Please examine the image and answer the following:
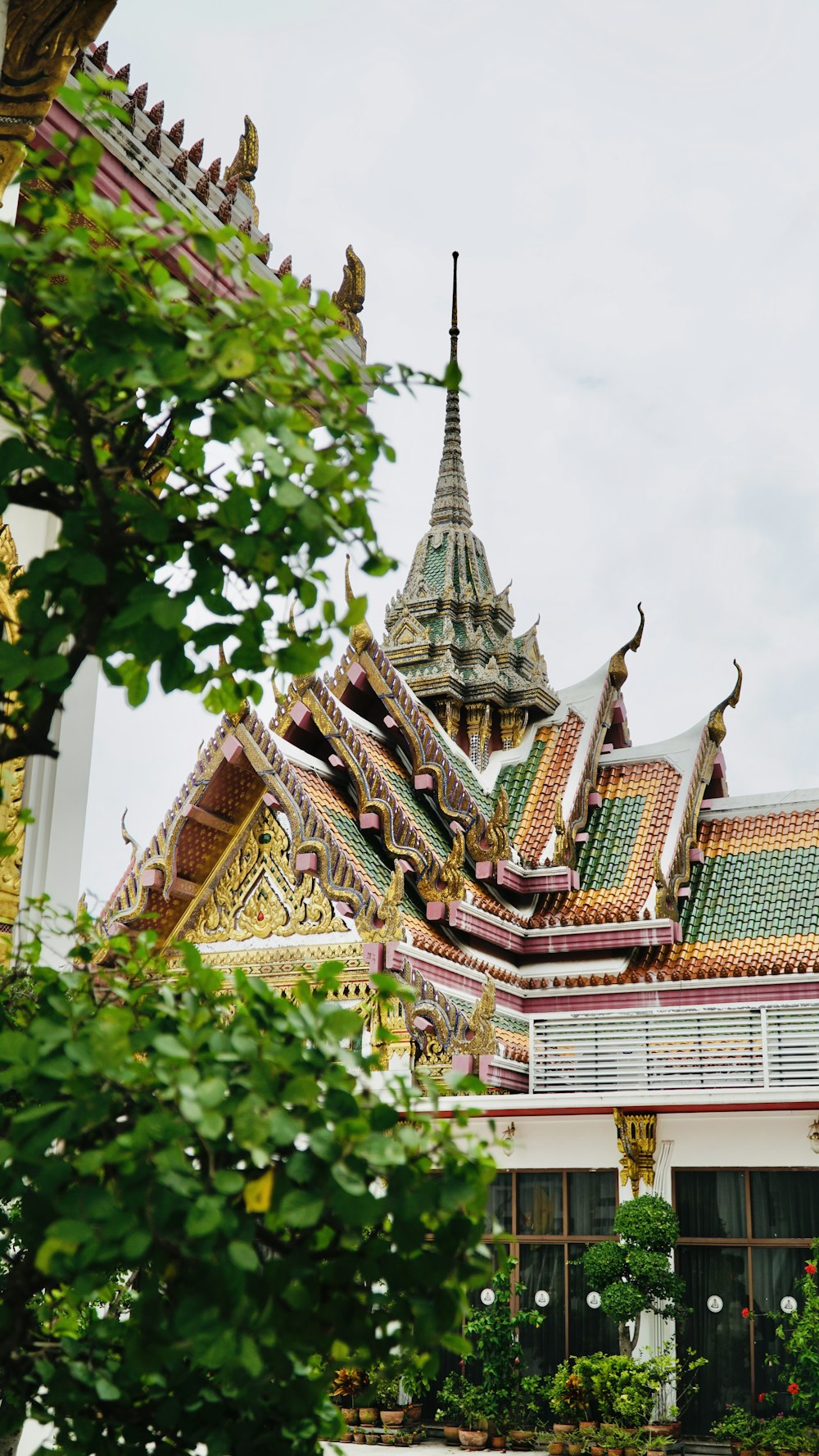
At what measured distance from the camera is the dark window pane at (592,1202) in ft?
31.3

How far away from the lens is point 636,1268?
8.52 meters

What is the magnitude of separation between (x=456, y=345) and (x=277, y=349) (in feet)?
53.9

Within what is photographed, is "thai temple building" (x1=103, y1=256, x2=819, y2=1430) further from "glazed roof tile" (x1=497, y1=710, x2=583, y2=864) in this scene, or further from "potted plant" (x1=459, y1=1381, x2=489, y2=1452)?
"potted plant" (x1=459, y1=1381, x2=489, y2=1452)

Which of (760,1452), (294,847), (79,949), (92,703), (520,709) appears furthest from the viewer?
(520,709)

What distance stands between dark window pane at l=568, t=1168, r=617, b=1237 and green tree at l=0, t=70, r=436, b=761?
28.1 feet

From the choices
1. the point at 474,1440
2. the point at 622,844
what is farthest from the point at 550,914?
the point at 474,1440

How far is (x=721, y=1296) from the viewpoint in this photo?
908cm

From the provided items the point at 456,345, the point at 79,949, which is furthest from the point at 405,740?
the point at 79,949

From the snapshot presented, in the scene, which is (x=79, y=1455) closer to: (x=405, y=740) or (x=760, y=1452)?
(x=760, y=1452)

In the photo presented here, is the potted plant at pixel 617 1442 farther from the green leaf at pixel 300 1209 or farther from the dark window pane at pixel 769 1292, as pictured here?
the green leaf at pixel 300 1209

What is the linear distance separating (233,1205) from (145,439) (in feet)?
2.97

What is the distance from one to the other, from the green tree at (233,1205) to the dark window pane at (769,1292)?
26.5ft

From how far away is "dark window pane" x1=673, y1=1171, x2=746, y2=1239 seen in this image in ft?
30.1

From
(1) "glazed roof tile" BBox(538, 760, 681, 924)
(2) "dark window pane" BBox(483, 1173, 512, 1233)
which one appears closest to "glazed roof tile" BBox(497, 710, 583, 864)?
(1) "glazed roof tile" BBox(538, 760, 681, 924)
